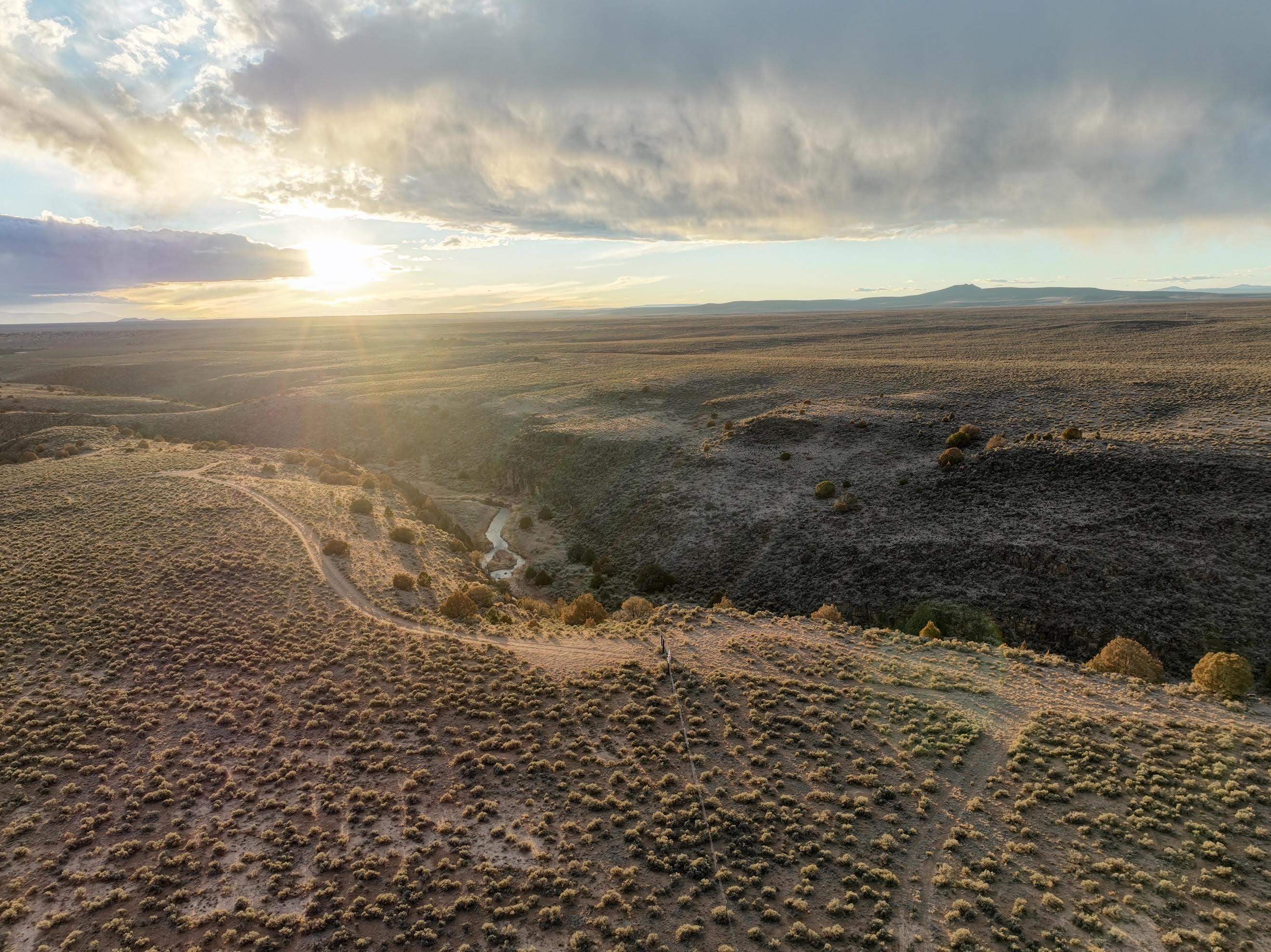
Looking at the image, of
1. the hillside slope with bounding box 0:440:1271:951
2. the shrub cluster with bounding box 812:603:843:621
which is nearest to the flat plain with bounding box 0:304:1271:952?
the hillside slope with bounding box 0:440:1271:951

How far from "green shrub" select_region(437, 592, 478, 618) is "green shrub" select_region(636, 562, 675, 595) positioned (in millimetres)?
13396

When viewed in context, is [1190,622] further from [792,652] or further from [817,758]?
[817,758]

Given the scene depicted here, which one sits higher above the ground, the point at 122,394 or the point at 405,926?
the point at 122,394

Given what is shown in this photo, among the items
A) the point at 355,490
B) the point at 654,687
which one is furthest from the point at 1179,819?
the point at 355,490

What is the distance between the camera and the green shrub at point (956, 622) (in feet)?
105

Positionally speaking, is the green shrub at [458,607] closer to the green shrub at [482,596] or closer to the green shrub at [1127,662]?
the green shrub at [482,596]

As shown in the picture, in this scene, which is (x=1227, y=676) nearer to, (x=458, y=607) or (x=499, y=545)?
(x=458, y=607)

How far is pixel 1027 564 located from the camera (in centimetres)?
3569

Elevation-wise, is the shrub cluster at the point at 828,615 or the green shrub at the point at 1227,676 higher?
the green shrub at the point at 1227,676

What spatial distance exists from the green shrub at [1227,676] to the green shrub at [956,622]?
8.43 m

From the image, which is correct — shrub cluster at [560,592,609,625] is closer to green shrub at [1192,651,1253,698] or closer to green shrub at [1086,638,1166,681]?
green shrub at [1086,638,1166,681]

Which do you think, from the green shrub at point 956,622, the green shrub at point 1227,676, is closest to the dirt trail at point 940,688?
the green shrub at point 1227,676

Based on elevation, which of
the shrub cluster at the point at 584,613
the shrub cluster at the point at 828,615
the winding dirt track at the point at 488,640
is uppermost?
the winding dirt track at the point at 488,640

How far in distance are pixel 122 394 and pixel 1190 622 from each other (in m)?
171
